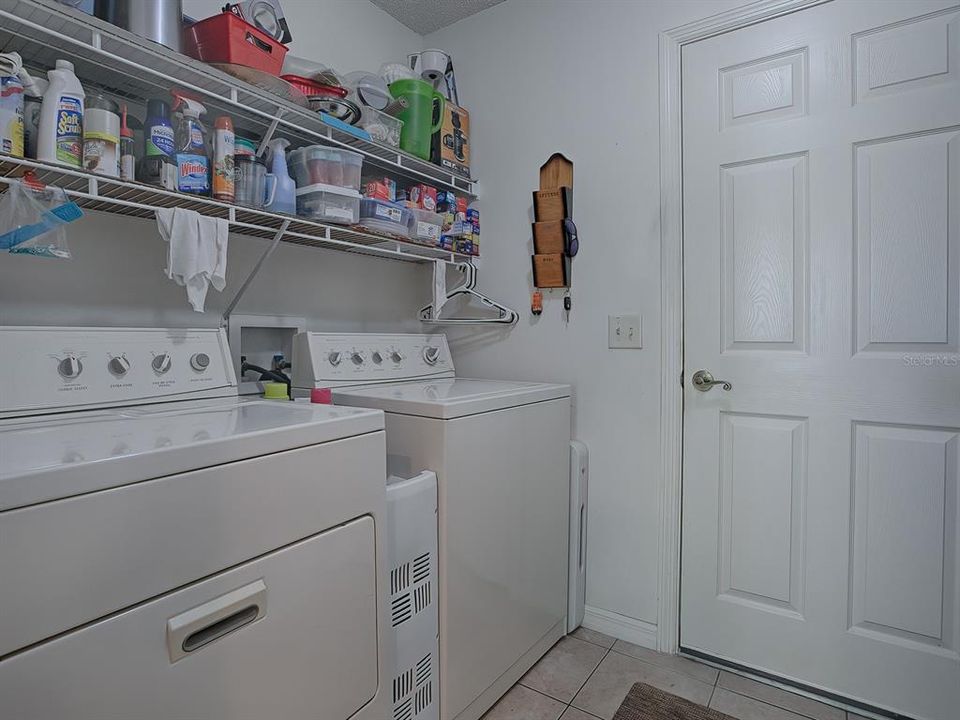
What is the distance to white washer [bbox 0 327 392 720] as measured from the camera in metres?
0.68

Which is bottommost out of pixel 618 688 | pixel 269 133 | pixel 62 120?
pixel 618 688

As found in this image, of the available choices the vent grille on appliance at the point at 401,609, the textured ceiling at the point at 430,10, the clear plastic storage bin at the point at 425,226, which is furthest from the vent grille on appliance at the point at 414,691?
the textured ceiling at the point at 430,10

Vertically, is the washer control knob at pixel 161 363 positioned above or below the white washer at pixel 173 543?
above

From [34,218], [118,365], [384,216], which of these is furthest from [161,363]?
[384,216]

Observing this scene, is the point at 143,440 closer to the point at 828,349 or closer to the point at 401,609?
the point at 401,609

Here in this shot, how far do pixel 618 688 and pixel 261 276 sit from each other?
1.79 m

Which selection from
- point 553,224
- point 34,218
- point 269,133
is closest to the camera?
point 34,218

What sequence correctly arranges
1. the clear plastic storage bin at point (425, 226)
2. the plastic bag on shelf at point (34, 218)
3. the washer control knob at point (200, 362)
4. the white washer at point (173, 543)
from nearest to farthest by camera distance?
1. the white washer at point (173, 543)
2. the plastic bag on shelf at point (34, 218)
3. the washer control knob at point (200, 362)
4. the clear plastic storage bin at point (425, 226)

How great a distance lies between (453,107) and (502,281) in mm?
730

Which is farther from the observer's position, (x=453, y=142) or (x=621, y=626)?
(x=453, y=142)

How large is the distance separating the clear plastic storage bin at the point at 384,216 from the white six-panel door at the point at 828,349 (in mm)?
999

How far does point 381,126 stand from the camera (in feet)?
5.97

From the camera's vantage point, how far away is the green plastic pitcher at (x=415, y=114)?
1.95 m

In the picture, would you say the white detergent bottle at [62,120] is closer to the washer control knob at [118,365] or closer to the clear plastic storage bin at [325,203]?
the washer control knob at [118,365]
